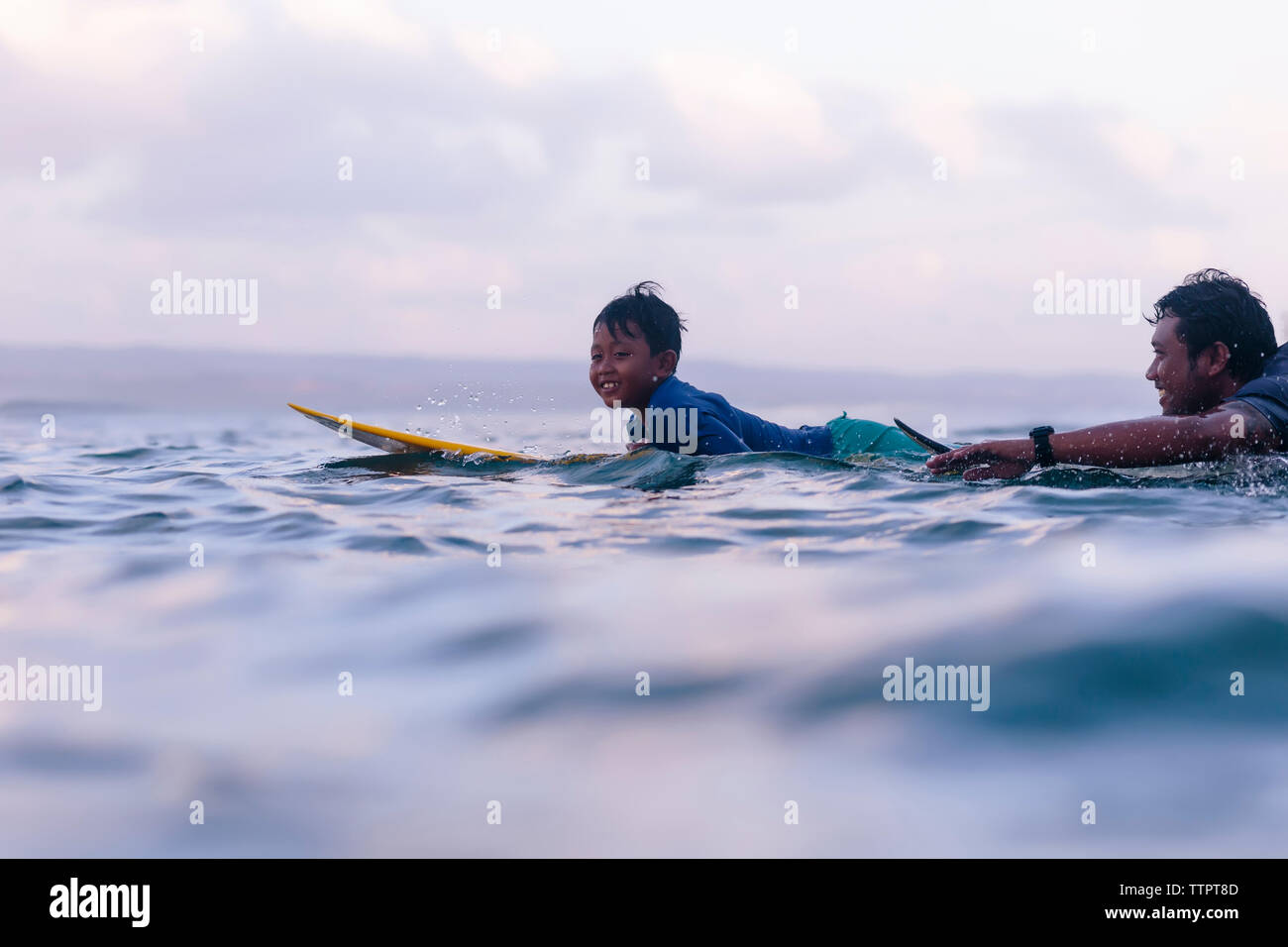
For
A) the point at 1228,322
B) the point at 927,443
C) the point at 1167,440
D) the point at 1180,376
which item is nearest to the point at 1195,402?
the point at 1180,376

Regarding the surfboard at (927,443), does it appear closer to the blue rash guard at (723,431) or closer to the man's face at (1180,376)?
the blue rash guard at (723,431)

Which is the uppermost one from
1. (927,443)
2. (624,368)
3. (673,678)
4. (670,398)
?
(624,368)

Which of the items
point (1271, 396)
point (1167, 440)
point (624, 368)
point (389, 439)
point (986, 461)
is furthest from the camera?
point (389, 439)

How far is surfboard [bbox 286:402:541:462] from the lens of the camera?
765 cm

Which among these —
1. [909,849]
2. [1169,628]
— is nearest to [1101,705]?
[1169,628]

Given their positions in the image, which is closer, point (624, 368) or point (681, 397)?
point (681, 397)

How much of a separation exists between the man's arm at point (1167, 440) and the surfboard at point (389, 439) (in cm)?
Answer: 380

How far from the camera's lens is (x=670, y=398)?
6707mm

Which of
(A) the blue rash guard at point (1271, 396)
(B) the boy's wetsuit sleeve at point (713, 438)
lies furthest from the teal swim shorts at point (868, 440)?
(A) the blue rash guard at point (1271, 396)

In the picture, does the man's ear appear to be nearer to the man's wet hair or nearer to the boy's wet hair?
the man's wet hair

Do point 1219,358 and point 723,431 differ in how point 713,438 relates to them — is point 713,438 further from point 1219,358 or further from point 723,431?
point 1219,358

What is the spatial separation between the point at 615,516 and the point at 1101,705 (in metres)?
2.91

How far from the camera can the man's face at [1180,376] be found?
594cm
